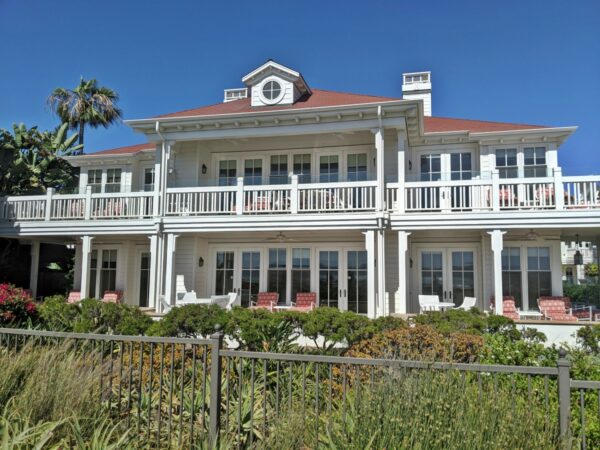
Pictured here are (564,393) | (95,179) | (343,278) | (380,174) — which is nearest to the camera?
(564,393)

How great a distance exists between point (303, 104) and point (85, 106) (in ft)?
60.5

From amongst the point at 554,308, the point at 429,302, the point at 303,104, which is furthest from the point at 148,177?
the point at 554,308

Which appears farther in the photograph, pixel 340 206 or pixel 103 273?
pixel 103 273

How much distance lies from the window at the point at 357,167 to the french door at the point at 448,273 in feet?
10.1

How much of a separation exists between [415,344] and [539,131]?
1032 cm

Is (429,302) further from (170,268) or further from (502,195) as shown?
(170,268)

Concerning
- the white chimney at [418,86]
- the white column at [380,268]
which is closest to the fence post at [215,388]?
the white column at [380,268]

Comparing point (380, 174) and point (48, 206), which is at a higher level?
point (380, 174)

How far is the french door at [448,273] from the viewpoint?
14.2m

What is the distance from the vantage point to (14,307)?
9234 millimetres

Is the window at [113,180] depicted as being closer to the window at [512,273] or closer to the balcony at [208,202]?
the balcony at [208,202]

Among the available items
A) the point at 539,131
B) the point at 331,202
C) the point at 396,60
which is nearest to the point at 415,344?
the point at 331,202

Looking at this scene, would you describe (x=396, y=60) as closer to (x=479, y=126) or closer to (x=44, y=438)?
(x=479, y=126)

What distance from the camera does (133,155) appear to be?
17.6 meters
